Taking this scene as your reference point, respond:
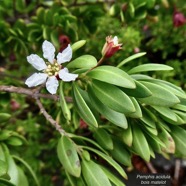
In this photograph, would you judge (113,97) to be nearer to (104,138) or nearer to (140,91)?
(140,91)

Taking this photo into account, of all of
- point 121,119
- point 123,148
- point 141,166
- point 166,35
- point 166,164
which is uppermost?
point 166,35

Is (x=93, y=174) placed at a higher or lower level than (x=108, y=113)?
lower

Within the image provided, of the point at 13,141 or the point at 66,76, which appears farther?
the point at 13,141

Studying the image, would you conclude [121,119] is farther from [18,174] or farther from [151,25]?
[151,25]

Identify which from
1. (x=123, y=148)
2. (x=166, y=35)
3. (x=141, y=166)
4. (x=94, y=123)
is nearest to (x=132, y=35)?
(x=166, y=35)

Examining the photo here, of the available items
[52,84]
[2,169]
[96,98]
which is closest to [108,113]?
[96,98]

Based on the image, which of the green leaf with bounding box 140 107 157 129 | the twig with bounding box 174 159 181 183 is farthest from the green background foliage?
the twig with bounding box 174 159 181 183
